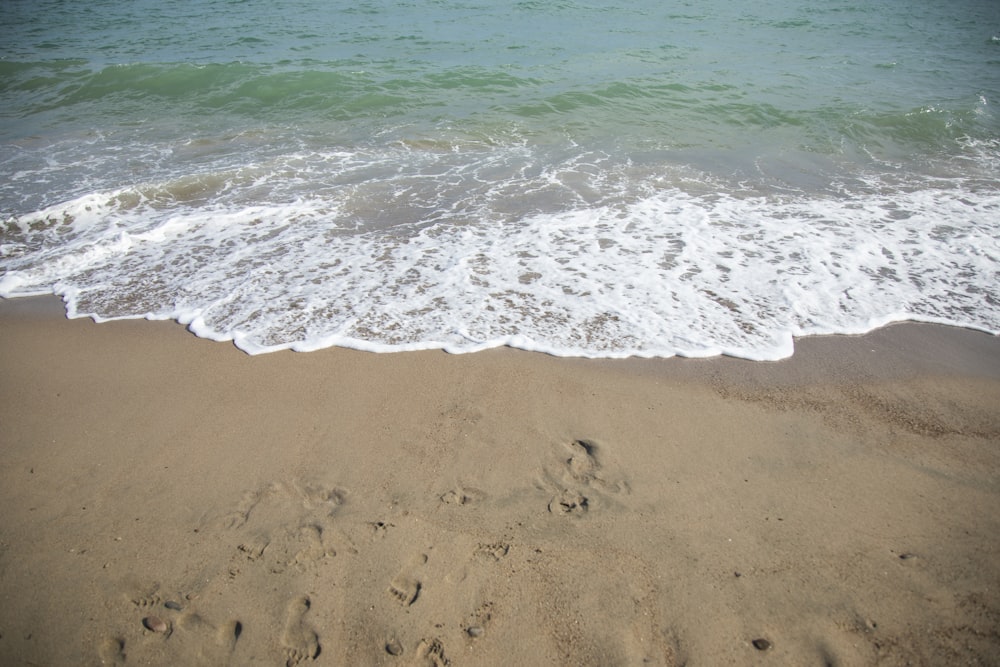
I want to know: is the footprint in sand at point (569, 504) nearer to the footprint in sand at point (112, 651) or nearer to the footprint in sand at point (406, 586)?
the footprint in sand at point (406, 586)

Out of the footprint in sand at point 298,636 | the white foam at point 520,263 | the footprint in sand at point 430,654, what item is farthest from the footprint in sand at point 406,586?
the white foam at point 520,263

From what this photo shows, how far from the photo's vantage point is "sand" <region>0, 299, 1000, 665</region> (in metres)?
2.21

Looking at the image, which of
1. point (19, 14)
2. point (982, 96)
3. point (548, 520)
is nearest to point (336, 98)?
point (548, 520)

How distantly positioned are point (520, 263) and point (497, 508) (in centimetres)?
287

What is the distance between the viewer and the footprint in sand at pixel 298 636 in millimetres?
2133

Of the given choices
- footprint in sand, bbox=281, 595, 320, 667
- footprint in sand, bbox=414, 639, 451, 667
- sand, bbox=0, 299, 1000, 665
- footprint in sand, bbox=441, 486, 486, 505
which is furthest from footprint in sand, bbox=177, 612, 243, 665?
footprint in sand, bbox=441, 486, 486, 505

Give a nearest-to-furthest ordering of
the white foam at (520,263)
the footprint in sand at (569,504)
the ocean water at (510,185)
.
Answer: the footprint in sand at (569,504), the white foam at (520,263), the ocean water at (510,185)

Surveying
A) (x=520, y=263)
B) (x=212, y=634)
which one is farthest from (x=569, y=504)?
(x=520, y=263)

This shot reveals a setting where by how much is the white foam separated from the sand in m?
0.39

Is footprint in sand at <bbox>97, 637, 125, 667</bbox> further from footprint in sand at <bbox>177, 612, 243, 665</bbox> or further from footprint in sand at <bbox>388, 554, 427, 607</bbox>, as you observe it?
footprint in sand at <bbox>388, 554, 427, 607</bbox>

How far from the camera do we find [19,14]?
19.3 meters

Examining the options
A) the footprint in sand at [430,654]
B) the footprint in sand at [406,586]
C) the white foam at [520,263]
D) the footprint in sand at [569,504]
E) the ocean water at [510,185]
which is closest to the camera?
the footprint in sand at [430,654]

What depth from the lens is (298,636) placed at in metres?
2.19

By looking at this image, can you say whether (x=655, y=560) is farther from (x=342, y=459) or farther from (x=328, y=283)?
(x=328, y=283)
